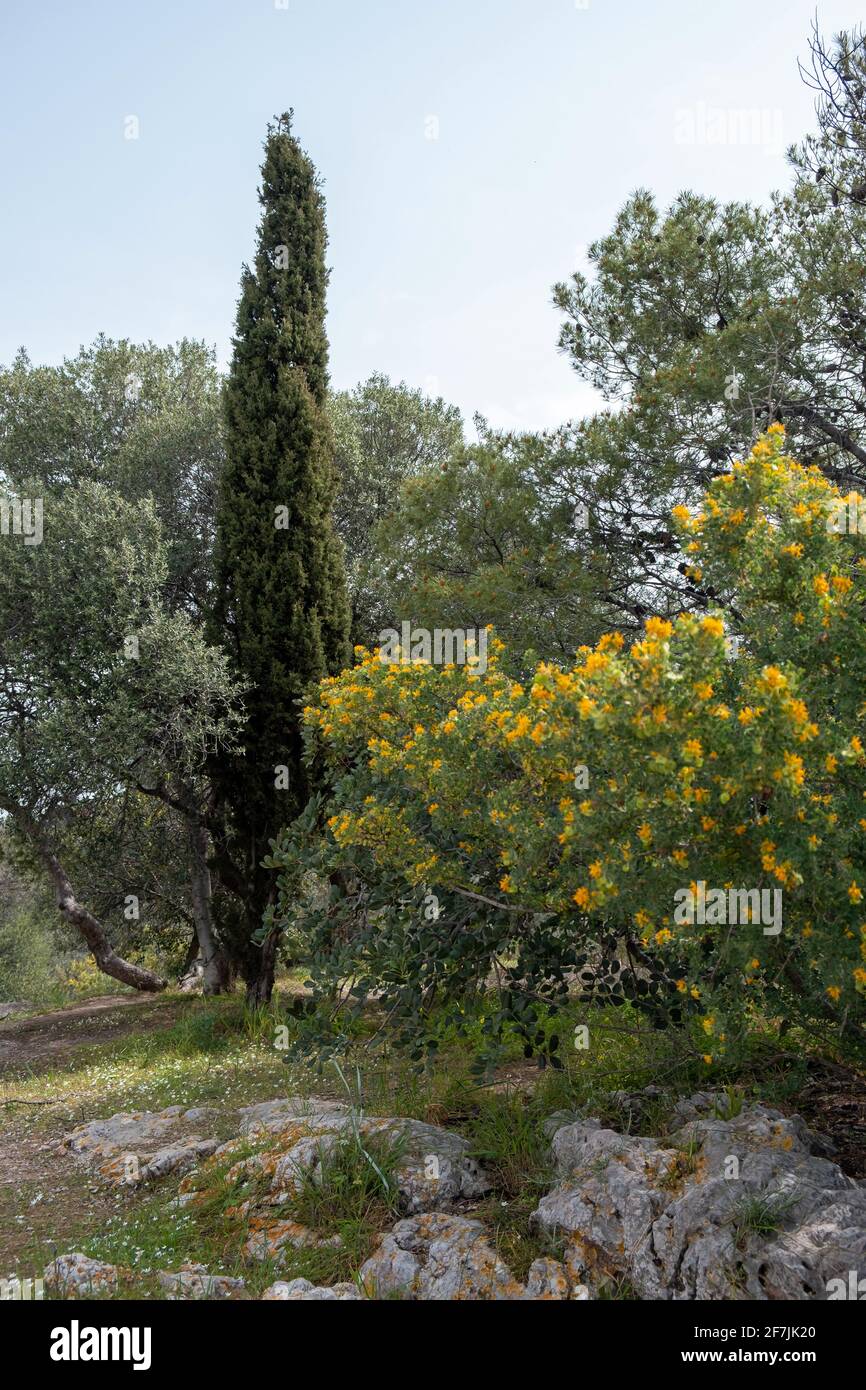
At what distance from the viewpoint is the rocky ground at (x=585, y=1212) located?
10.7 feet

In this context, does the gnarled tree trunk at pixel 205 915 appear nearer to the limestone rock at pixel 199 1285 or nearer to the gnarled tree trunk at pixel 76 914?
the gnarled tree trunk at pixel 76 914

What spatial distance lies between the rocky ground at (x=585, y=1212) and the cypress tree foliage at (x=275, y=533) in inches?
220

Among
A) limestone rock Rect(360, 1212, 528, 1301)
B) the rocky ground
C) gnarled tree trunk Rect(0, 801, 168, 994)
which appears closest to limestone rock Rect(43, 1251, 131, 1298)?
the rocky ground

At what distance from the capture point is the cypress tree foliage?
33.2 ft

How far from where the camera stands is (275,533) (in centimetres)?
1045

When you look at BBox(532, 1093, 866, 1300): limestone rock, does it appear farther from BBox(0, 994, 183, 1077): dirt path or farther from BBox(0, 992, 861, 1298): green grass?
BBox(0, 994, 183, 1077): dirt path

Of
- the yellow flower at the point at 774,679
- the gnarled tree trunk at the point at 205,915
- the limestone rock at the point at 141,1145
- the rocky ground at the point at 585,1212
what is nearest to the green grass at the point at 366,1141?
the rocky ground at the point at 585,1212

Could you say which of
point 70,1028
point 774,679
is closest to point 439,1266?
point 774,679

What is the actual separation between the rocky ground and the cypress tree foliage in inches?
220

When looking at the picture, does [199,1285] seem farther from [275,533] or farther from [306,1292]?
[275,533]

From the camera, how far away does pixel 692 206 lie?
848 centimetres

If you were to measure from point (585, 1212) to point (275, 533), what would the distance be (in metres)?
8.23
